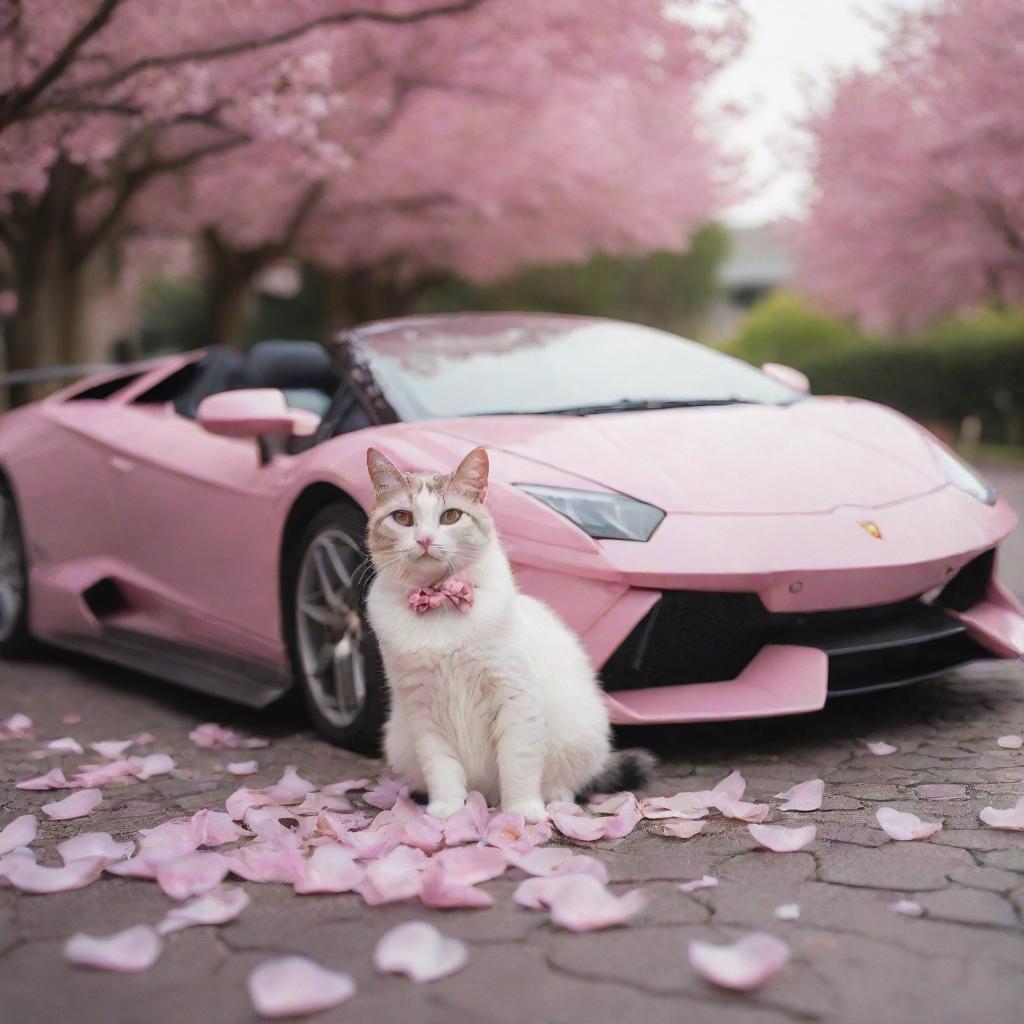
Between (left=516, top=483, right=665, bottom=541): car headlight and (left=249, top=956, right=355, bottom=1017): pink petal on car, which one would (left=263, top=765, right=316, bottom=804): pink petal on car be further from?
(left=249, top=956, right=355, bottom=1017): pink petal on car

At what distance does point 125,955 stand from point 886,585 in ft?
7.27

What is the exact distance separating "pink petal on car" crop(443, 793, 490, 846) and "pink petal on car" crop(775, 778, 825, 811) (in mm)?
724

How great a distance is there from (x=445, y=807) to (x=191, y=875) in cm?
65

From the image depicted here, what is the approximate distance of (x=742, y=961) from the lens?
2.21 metres

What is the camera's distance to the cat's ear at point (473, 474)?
3.25 m

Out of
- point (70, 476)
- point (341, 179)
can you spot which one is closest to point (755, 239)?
point (341, 179)

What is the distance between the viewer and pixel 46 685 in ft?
18.1

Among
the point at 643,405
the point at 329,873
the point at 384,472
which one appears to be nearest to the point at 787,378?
the point at 643,405

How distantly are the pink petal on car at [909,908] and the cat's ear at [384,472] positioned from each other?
1465 millimetres

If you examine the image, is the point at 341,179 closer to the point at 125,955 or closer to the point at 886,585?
the point at 886,585

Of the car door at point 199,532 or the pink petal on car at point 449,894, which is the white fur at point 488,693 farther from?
the car door at point 199,532

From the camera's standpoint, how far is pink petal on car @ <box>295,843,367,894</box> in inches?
108

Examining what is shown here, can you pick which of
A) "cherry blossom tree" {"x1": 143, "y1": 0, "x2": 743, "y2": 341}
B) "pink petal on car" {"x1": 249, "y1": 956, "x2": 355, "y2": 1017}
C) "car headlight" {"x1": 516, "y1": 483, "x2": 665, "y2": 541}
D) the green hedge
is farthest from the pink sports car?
the green hedge

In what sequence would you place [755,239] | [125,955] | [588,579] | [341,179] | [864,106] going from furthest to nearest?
[755,239] → [864,106] → [341,179] → [588,579] → [125,955]
